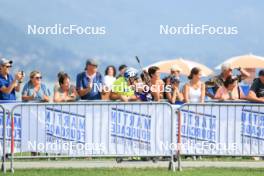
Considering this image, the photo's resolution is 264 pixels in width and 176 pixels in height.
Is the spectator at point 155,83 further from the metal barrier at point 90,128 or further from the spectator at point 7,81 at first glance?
the spectator at point 7,81

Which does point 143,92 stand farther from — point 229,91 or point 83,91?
point 229,91

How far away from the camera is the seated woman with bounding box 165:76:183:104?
17608 mm

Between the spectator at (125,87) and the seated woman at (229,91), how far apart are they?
1.61m

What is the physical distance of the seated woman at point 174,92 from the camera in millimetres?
17608

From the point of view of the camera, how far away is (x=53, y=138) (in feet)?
52.3

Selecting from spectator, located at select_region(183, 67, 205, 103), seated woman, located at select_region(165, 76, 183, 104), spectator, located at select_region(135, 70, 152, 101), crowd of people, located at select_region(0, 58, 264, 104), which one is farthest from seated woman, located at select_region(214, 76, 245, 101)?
spectator, located at select_region(135, 70, 152, 101)

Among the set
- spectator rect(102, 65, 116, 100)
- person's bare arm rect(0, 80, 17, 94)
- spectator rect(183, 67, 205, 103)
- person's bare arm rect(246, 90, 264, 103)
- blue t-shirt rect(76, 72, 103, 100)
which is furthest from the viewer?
spectator rect(102, 65, 116, 100)

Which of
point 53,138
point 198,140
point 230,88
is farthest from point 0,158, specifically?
point 230,88

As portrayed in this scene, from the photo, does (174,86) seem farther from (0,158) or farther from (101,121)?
(0,158)

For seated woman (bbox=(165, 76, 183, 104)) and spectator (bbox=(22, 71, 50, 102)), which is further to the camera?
spectator (bbox=(22, 71, 50, 102))

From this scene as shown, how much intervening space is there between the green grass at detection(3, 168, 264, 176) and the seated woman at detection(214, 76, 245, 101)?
2.19m

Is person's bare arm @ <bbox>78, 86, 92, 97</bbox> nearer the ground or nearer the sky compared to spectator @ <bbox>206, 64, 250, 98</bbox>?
nearer the ground

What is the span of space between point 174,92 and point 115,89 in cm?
117

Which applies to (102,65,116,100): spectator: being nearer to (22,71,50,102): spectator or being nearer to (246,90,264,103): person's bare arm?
(22,71,50,102): spectator
